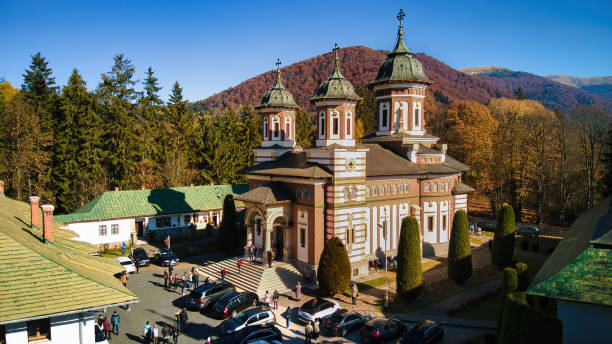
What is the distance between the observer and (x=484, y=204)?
6412 cm

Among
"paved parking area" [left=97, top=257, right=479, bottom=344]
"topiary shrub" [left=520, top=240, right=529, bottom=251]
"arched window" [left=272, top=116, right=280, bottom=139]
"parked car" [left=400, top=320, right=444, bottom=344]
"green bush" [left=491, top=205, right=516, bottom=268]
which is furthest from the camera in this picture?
"topiary shrub" [left=520, top=240, right=529, bottom=251]

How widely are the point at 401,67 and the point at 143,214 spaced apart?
96.5 ft

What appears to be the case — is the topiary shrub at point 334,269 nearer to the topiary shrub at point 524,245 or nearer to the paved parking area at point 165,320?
the paved parking area at point 165,320

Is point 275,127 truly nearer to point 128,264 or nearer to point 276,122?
point 276,122

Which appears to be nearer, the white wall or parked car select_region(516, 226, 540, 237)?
the white wall

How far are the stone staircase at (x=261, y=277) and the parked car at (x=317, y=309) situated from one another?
479cm

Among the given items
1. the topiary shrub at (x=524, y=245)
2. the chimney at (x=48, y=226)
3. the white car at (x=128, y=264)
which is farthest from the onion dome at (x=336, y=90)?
A: the topiary shrub at (x=524, y=245)

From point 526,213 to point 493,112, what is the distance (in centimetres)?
1881

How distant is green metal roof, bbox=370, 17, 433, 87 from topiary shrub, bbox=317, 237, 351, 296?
764 inches

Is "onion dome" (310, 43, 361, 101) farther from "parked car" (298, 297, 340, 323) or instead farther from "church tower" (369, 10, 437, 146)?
"parked car" (298, 297, 340, 323)

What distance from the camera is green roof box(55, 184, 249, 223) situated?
39.4 metres

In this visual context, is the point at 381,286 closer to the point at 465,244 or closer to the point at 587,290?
the point at 465,244

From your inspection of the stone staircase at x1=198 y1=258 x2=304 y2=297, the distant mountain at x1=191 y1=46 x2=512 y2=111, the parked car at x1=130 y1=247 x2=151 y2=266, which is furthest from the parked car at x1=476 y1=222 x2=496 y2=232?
the distant mountain at x1=191 y1=46 x2=512 y2=111

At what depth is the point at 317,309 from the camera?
2436 cm
